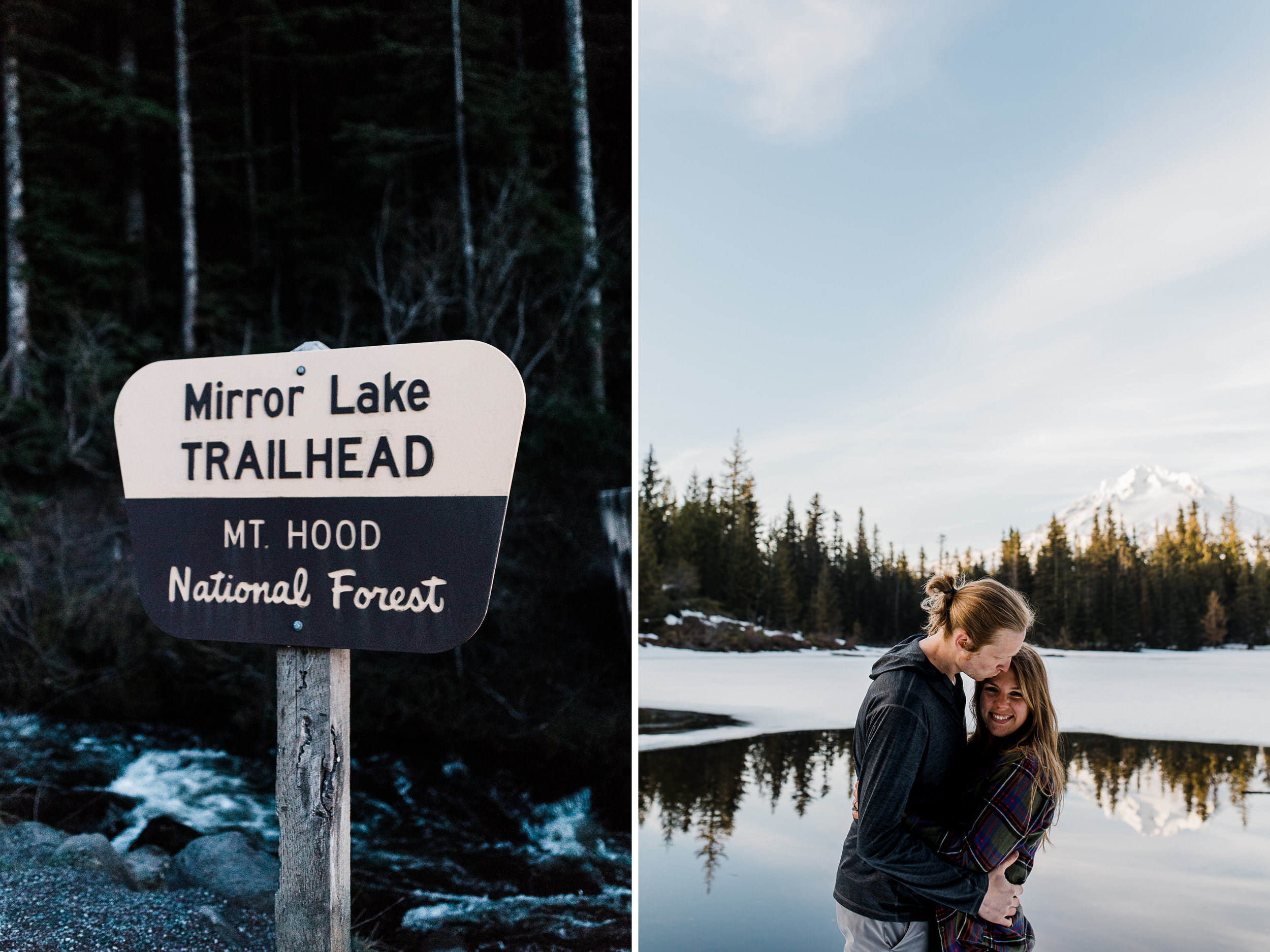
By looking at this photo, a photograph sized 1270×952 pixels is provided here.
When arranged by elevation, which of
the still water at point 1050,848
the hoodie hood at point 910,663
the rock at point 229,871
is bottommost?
the rock at point 229,871

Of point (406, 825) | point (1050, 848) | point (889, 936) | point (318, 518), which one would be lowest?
point (406, 825)

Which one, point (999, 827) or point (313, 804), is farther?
point (313, 804)

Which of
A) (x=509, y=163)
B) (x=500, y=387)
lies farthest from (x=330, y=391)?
(x=509, y=163)

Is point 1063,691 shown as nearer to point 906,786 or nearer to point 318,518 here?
point 906,786

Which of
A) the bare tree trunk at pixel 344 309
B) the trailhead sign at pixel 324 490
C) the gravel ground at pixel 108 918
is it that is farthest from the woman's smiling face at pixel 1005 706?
the bare tree trunk at pixel 344 309

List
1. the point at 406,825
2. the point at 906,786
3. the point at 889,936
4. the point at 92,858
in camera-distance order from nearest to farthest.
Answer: the point at 906,786, the point at 889,936, the point at 92,858, the point at 406,825

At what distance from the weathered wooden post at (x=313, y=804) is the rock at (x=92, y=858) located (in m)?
2.53

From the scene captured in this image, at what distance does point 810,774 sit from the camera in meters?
2.94

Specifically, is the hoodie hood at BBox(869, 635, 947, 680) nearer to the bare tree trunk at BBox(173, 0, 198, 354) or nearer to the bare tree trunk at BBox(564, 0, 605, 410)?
the bare tree trunk at BBox(564, 0, 605, 410)

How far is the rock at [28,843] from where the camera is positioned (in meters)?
3.53

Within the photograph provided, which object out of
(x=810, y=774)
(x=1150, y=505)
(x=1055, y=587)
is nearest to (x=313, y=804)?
(x=810, y=774)

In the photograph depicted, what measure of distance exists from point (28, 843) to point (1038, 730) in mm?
4331

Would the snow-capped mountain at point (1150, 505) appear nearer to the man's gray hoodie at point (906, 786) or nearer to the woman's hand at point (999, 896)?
the man's gray hoodie at point (906, 786)

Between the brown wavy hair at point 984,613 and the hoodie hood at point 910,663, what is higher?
the brown wavy hair at point 984,613
